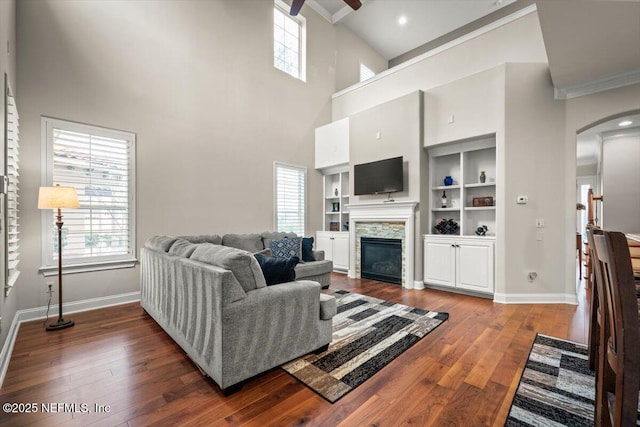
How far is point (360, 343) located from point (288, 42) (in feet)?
20.4

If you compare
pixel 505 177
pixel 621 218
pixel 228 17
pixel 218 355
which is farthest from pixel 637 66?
pixel 228 17

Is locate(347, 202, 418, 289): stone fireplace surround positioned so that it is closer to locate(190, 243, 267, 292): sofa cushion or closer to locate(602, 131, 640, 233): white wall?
locate(190, 243, 267, 292): sofa cushion

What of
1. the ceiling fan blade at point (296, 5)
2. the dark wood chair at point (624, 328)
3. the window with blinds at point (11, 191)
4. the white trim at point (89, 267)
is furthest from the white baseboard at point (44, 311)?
the ceiling fan blade at point (296, 5)

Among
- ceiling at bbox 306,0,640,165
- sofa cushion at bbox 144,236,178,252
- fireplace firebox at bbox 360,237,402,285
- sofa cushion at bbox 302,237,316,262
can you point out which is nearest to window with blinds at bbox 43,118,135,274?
sofa cushion at bbox 144,236,178,252

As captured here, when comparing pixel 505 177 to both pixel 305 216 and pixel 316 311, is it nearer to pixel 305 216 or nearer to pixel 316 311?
pixel 316 311

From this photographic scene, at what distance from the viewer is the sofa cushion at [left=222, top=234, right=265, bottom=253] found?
14.7ft

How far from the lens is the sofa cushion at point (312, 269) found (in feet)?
13.8

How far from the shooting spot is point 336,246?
609cm

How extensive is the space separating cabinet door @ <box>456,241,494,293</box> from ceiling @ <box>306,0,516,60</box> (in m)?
5.70

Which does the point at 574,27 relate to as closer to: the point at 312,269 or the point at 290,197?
the point at 312,269

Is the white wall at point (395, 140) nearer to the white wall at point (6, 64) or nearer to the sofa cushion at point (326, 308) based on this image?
the sofa cushion at point (326, 308)

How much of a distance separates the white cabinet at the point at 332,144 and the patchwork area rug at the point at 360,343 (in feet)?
10.7

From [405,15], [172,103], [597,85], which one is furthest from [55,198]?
[405,15]

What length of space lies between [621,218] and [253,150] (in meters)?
7.21
